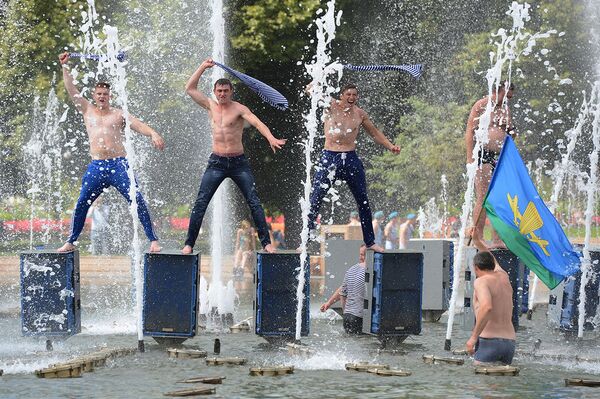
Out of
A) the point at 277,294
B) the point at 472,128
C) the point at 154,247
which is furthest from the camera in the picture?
the point at 472,128

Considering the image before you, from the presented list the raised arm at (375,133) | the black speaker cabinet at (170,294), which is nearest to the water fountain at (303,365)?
the black speaker cabinet at (170,294)

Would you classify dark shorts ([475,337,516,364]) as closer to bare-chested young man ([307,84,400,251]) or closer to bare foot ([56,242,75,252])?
bare-chested young man ([307,84,400,251])

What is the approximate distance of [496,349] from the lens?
13492 millimetres

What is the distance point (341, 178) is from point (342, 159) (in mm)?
216

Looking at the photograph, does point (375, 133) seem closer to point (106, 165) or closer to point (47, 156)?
point (106, 165)

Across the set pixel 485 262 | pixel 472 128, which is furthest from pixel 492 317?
pixel 472 128

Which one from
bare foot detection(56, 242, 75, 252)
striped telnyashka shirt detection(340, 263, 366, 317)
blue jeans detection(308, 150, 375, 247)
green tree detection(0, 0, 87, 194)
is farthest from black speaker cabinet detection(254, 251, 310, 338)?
green tree detection(0, 0, 87, 194)

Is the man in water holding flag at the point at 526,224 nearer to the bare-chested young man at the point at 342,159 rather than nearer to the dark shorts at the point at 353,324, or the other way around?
the bare-chested young man at the point at 342,159

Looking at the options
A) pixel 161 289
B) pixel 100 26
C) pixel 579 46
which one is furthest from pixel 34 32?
pixel 161 289

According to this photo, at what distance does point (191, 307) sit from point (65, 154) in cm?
2792

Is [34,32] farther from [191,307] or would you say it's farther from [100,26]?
[191,307]

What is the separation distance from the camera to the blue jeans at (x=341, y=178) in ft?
54.1

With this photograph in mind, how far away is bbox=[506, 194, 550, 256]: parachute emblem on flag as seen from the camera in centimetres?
1445

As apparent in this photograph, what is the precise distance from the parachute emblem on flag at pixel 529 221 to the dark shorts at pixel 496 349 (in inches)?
51.2
